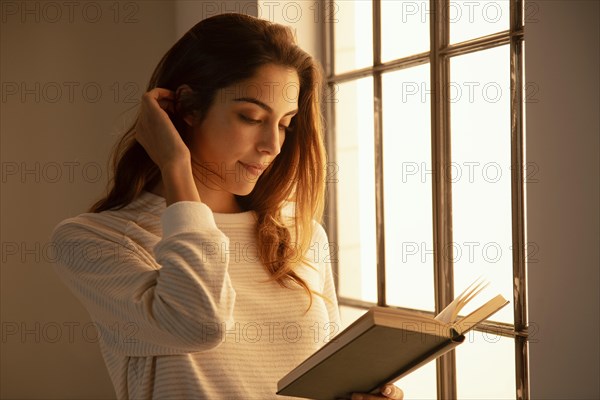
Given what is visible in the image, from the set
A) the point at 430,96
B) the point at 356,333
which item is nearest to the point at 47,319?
the point at 430,96

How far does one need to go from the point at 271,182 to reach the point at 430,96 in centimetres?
82

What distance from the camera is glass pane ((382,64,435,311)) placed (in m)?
2.42

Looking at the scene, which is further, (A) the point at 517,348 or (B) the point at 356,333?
(A) the point at 517,348

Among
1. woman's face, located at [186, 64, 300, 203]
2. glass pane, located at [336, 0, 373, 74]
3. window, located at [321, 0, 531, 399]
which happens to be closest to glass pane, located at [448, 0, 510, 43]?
window, located at [321, 0, 531, 399]

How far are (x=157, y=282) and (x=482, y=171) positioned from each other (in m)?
1.13

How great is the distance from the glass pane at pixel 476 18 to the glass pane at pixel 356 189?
55cm

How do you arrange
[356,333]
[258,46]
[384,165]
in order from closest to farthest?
[356,333]
[258,46]
[384,165]

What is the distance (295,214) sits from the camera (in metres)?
1.71

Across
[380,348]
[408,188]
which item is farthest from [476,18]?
[380,348]

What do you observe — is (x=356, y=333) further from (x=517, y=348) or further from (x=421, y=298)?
(x=421, y=298)

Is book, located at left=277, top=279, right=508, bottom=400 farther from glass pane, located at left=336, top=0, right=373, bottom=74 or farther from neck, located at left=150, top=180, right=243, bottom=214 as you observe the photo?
glass pane, located at left=336, top=0, right=373, bottom=74

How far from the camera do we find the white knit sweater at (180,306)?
128 cm

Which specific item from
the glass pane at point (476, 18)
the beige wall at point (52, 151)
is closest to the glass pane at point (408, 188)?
the glass pane at point (476, 18)

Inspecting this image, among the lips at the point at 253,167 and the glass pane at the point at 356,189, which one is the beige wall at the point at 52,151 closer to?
the glass pane at the point at 356,189
